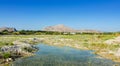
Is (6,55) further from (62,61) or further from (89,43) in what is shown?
(89,43)

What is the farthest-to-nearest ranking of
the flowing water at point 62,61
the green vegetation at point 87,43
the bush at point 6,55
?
the green vegetation at point 87,43
the bush at point 6,55
the flowing water at point 62,61

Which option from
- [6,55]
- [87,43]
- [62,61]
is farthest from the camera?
[87,43]

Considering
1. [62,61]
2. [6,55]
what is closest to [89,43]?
[62,61]

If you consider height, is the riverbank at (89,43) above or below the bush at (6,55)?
below

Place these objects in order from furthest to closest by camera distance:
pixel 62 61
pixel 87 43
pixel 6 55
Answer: pixel 87 43 → pixel 6 55 → pixel 62 61

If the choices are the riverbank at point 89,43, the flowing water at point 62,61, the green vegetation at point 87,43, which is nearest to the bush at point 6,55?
the flowing water at point 62,61

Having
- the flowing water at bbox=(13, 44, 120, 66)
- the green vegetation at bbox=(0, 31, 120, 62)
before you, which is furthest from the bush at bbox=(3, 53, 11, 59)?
the green vegetation at bbox=(0, 31, 120, 62)

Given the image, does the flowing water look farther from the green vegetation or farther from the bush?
the green vegetation

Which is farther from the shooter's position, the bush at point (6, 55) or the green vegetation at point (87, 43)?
the green vegetation at point (87, 43)

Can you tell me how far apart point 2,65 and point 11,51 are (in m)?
11.1

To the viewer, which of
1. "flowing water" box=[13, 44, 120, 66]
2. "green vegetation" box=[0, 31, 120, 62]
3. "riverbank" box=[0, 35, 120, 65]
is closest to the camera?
"flowing water" box=[13, 44, 120, 66]

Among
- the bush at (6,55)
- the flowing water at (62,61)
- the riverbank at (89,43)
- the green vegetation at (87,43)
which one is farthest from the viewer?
the green vegetation at (87,43)

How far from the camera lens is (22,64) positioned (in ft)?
116

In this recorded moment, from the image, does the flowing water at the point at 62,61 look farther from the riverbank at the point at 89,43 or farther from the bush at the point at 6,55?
the riverbank at the point at 89,43
